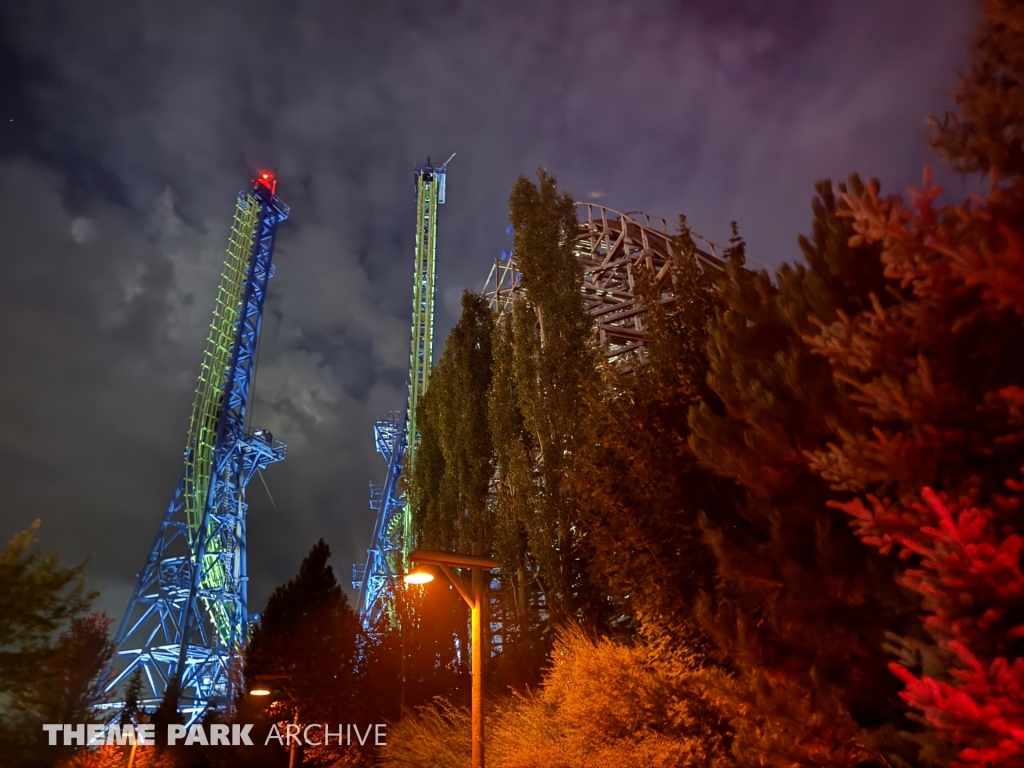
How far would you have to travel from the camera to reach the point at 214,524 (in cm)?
4478

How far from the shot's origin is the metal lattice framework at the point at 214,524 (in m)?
42.8

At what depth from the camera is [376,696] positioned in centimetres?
1956

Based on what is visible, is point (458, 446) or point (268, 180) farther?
point (268, 180)

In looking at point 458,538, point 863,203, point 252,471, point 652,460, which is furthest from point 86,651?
point 863,203

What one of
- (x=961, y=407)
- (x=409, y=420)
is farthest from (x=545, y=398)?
(x=409, y=420)

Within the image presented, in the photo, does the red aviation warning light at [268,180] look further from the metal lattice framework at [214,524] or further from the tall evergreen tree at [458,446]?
the tall evergreen tree at [458,446]

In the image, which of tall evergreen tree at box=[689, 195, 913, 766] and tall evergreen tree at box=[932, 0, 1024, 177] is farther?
tall evergreen tree at box=[689, 195, 913, 766]

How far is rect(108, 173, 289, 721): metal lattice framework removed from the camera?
1683 inches

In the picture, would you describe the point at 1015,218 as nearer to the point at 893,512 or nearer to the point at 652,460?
the point at 893,512

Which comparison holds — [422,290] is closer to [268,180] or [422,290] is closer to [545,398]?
[268,180]

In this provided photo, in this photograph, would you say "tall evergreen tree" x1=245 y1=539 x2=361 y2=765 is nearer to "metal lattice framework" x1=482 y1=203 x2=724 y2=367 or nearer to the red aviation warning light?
"metal lattice framework" x1=482 y1=203 x2=724 y2=367

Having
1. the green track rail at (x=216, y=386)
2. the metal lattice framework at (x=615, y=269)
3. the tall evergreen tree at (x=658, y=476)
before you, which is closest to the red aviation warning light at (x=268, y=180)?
the green track rail at (x=216, y=386)

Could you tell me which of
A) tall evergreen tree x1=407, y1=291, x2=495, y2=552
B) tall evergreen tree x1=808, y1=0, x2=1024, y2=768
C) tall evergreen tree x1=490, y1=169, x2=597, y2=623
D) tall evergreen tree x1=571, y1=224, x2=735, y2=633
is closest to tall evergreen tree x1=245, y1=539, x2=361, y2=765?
tall evergreen tree x1=407, y1=291, x2=495, y2=552

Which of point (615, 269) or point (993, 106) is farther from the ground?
point (615, 269)
